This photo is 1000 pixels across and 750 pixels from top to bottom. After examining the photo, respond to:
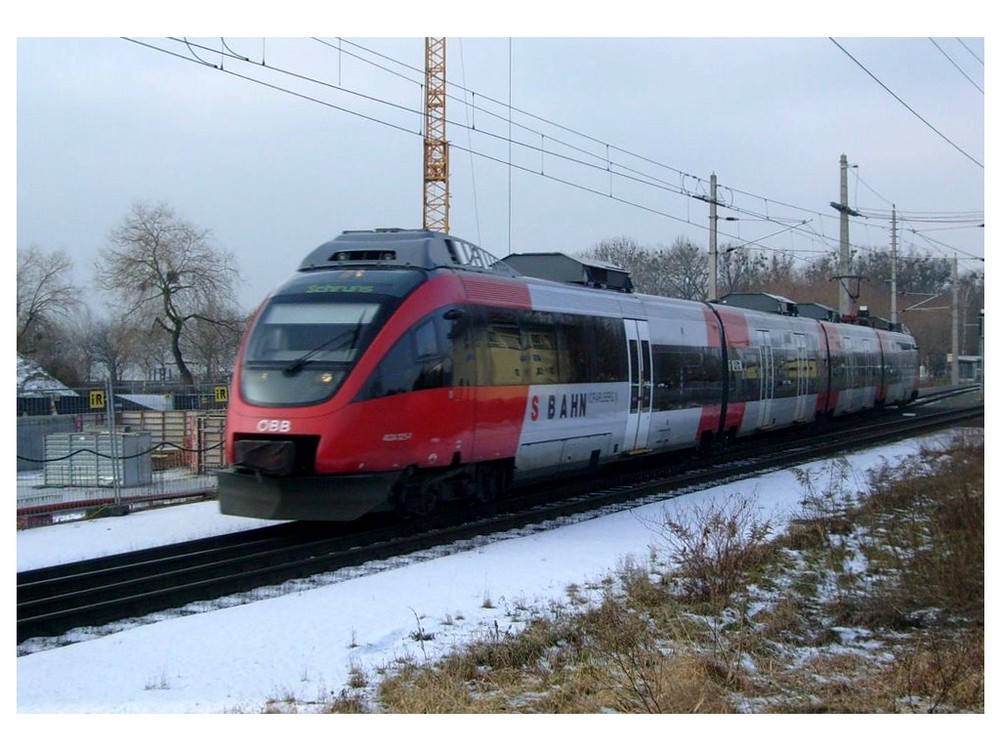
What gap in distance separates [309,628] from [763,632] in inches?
144

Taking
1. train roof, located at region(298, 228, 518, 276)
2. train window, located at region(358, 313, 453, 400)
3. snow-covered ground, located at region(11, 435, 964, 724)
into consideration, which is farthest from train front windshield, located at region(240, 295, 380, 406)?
snow-covered ground, located at region(11, 435, 964, 724)

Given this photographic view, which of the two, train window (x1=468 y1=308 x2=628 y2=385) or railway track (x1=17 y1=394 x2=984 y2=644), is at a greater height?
train window (x1=468 y1=308 x2=628 y2=385)

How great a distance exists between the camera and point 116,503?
1573cm

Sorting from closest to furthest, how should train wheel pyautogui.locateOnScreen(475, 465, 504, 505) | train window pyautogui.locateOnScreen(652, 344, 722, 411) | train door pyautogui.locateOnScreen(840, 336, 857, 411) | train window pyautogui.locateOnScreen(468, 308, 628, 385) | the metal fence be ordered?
train window pyautogui.locateOnScreen(468, 308, 628, 385) < train wheel pyautogui.locateOnScreen(475, 465, 504, 505) < the metal fence < train window pyautogui.locateOnScreen(652, 344, 722, 411) < train door pyautogui.locateOnScreen(840, 336, 857, 411)

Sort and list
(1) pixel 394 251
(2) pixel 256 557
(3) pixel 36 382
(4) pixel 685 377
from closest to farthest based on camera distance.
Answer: (2) pixel 256 557
(1) pixel 394 251
(3) pixel 36 382
(4) pixel 685 377

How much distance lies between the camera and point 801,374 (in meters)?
25.4

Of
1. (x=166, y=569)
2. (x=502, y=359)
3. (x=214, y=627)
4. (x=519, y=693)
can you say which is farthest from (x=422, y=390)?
(x=519, y=693)

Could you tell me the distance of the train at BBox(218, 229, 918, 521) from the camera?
1090 cm

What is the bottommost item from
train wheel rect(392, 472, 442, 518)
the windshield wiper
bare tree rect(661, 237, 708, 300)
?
train wheel rect(392, 472, 442, 518)

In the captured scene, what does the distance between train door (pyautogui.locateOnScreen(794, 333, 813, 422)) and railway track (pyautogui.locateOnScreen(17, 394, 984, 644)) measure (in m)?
8.86

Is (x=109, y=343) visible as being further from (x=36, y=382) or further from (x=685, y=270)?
(x=685, y=270)

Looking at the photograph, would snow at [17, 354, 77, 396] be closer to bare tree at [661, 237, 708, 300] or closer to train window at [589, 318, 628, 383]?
train window at [589, 318, 628, 383]

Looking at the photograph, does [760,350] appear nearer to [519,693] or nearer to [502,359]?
[502,359]

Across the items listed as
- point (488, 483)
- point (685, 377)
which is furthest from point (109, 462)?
point (685, 377)
